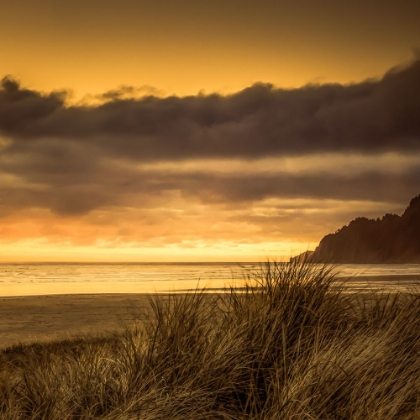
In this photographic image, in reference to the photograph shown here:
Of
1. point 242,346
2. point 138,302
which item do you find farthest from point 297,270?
point 138,302

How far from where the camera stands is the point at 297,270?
739 centimetres

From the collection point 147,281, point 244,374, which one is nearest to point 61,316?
point 244,374

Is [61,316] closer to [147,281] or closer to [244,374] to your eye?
[244,374]

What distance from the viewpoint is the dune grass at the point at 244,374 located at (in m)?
4.65

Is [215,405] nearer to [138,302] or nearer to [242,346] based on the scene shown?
[242,346]

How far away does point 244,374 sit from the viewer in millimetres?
5410

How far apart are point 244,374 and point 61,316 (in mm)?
13693

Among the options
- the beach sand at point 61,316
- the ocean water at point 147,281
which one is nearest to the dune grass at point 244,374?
the ocean water at point 147,281

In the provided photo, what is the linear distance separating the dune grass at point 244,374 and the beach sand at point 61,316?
620 centimetres

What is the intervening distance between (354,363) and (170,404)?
1.82 meters

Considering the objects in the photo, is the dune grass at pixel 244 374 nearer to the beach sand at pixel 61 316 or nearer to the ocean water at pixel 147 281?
the ocean water at pixel 147 281

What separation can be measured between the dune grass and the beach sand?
6201 mm

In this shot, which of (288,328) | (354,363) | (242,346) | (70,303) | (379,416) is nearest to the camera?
(379,416)

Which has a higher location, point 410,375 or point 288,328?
point 288,328
